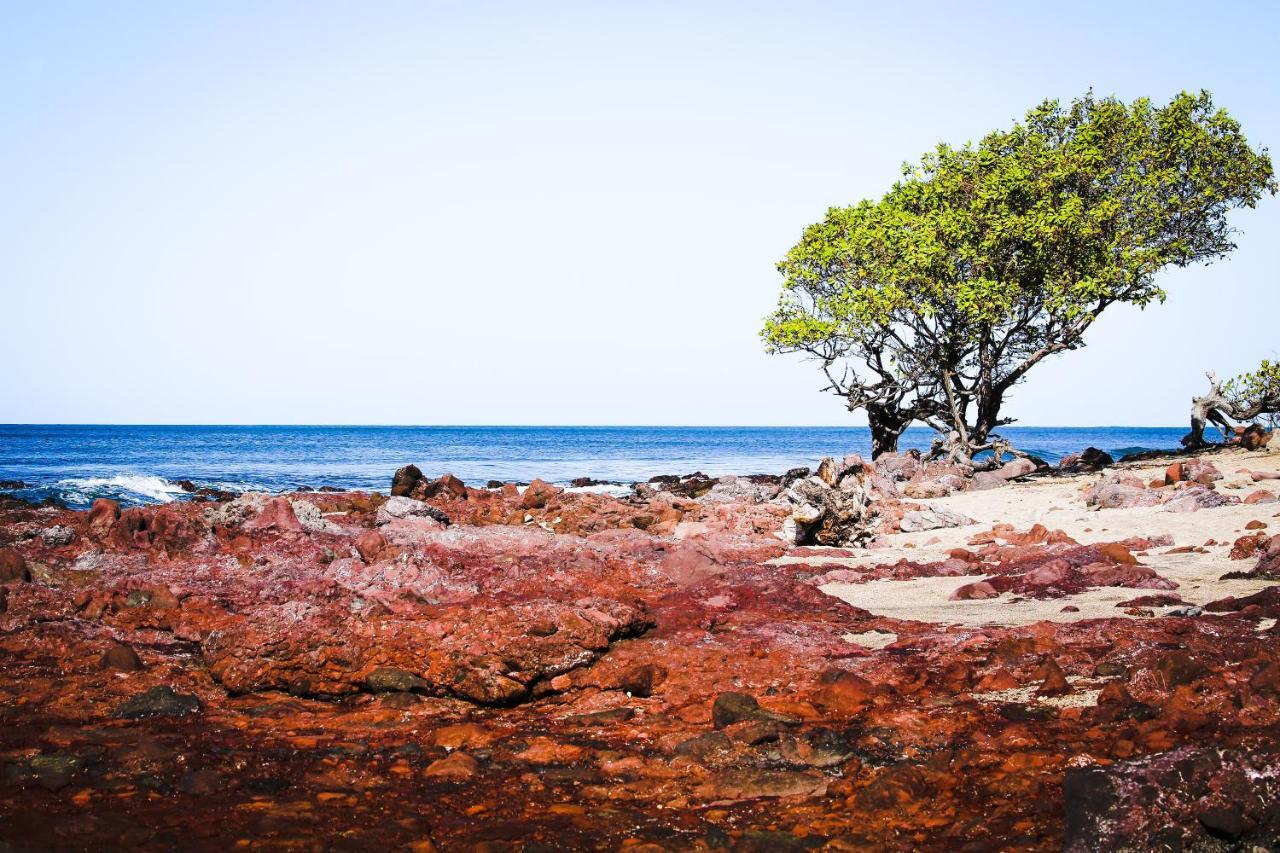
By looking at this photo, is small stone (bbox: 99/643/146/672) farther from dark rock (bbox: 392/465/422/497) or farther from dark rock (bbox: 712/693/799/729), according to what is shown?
dark rock (bbox: 392/465/422/497)

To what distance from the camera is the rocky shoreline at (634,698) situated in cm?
527

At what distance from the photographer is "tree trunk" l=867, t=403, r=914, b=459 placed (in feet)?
115

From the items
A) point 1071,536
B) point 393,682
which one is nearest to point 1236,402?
point 1071,536

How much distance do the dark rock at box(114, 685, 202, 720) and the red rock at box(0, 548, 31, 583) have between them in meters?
4.86

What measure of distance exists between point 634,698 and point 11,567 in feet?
26.6

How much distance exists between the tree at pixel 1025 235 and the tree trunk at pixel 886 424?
8.60 ft

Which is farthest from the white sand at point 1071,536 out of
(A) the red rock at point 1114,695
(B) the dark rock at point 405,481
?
(B) the dark rock at point 405,481

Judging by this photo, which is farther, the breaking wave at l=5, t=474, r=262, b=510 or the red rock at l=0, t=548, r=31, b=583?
the breaking wave at l=5, t=474, r=262, b=510

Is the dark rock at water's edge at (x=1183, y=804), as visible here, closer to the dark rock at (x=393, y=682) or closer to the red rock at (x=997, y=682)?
the red rock at (x=997, y=682)

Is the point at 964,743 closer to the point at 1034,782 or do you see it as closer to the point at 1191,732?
the point at 1034,782

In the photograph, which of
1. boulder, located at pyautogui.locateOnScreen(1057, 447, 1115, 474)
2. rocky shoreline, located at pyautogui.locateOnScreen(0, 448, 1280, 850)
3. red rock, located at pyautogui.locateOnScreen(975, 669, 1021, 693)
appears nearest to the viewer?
rocky shoreline, located at pyautogui.locateOnScreen(0, 448, 1280, 850)

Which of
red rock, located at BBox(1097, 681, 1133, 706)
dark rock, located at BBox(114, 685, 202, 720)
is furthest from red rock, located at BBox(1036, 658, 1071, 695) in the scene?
dark rock, located at BBox(114, 685, 202, 720)

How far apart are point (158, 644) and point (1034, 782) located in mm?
8227

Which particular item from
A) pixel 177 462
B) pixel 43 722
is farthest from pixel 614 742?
pixel 177 462
